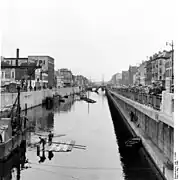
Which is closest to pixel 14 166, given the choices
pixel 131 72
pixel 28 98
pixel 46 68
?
pixel 28 98

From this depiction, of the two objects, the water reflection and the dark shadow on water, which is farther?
the water reflection

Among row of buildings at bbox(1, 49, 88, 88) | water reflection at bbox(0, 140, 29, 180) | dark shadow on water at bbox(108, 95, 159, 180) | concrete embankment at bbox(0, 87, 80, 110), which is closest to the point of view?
dark shadow on water at bbox(108, 95, 159, 180)

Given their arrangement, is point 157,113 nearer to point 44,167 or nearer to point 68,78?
point 44,167

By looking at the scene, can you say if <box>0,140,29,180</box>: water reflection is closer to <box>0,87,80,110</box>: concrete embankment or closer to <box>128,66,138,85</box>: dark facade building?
<box>0,87,80,110</box>: concrete embankment

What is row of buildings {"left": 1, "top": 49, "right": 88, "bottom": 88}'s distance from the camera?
179 ft

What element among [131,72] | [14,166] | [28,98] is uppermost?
[131,72]

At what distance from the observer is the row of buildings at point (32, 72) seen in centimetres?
5455

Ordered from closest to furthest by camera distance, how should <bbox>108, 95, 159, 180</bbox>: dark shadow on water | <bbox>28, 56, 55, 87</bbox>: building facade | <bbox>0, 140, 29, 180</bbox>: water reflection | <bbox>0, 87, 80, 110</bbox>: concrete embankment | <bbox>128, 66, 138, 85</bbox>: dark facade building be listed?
<bbox>108, 95, 159, 180</bbox>: dark shadow on water < <bbox>0, 140, 29, 180</bbox>: water reflection < <bbox>0, 87, 80, 110</bbox>: concrete embankment < <bbox>28, 56, 55, 87</bbox>: building facade < <bbox>128, 66, 138, 85</bbox>: dark facade building

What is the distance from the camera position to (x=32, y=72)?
52.8 m

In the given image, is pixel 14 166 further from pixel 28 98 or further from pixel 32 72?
pixel 32 72

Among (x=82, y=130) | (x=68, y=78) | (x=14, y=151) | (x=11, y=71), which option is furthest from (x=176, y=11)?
(x=68, y=78)

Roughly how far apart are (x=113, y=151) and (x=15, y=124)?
8284 millimetres

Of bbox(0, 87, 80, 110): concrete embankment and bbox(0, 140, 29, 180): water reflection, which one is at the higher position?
bbox(0, 87, 80, 110): concrete embankment

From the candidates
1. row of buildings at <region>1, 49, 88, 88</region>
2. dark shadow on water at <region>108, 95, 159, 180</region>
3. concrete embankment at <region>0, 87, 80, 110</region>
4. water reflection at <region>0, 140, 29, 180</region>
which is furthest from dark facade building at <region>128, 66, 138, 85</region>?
water reflection at <region>0, 140, 29, 180</region>
